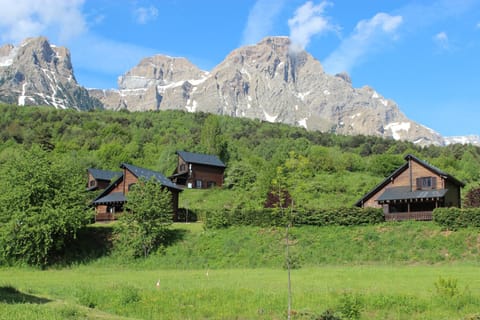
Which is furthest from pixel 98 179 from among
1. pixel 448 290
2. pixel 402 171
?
pixel 448 290

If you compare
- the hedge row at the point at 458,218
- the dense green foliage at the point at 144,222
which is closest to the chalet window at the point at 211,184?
the dense green foliage at the point at 144,222

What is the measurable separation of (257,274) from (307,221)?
46.2 feet

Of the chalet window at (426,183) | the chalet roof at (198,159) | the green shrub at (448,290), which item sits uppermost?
the chalet roof at (198,159)

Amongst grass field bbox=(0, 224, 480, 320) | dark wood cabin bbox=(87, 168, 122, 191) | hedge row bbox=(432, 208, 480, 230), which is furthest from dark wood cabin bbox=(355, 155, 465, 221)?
dark wood cabin bbox=(87, 168, 122, 191)

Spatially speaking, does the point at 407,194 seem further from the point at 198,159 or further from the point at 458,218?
the point at 198,159

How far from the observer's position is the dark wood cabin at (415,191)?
4947 centimetres

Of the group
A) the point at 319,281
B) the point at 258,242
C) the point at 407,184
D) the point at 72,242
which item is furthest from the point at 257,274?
the point at 407,184

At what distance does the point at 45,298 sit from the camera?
22.0m

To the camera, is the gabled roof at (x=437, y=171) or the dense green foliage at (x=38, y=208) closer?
the dense green foliage at (x=38, y=208)

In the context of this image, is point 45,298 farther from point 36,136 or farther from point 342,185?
point 36,136

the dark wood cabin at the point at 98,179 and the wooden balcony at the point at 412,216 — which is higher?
the dark wood cabin at the point at 98,179

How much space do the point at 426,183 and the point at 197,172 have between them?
39.0m

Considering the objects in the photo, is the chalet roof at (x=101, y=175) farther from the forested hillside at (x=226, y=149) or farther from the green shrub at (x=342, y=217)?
the green shrub at (x=342, y=217)

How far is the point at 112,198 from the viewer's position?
59844 mm
